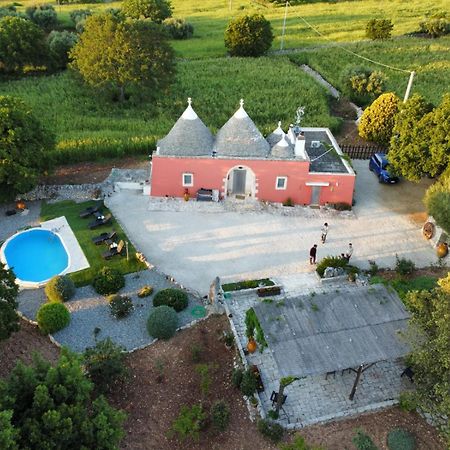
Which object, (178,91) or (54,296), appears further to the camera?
(178,91)

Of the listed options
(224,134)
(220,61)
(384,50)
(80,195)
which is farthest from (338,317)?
(384,50)

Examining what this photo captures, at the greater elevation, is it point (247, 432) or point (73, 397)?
point (73, 397)

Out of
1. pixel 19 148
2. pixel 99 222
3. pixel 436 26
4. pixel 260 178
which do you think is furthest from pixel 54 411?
pixel 436 26

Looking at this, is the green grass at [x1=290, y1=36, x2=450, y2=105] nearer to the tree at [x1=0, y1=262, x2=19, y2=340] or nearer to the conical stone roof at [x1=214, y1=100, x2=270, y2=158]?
the conical stone roof at [x1=214, y1=100, x2=270, y2=158]

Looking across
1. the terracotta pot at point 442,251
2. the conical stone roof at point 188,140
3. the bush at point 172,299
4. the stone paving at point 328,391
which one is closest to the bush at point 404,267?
the terracotta pot at point 442,251

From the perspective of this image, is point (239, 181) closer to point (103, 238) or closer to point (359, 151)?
point (103, 238)

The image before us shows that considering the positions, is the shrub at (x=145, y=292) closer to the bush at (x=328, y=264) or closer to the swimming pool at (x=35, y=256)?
the swimming pool at (x=35, y=256)

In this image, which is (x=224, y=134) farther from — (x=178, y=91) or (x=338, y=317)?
(x=178, y=91)
